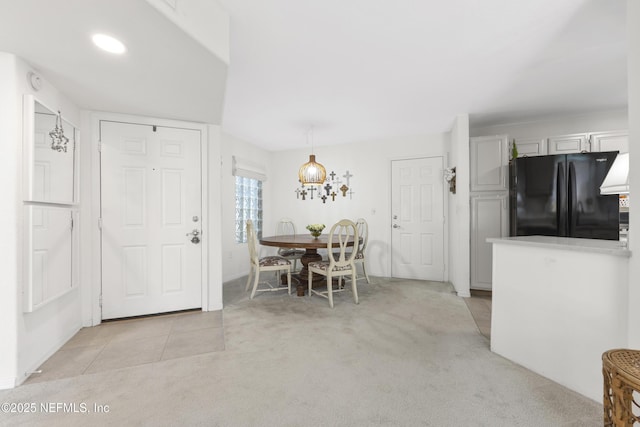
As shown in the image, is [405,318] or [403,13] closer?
[403,13]

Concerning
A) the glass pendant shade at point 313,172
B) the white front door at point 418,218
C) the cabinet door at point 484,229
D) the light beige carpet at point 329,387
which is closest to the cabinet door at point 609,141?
the cabinet door at point 484,229

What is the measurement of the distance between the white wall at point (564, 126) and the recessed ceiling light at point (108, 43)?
4341mm

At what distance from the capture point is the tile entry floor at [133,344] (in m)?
1.95

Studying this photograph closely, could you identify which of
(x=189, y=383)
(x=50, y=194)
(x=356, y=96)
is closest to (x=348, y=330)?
(x=189, y=383)

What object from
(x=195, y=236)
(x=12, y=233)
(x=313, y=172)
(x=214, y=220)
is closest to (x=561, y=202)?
(x=313, y=172)

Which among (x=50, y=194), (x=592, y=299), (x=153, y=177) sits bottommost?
(x=592, y=299)

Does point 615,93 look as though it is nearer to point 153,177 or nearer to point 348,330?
point 348,330

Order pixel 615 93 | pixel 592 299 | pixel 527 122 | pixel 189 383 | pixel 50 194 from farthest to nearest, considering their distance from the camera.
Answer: pixel 527 122 → pixel 615 93 → pixel 50 194 → pixel 189 383 → pixel 592 299

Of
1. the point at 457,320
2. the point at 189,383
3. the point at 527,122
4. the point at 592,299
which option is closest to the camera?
the point at 592,299

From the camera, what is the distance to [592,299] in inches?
61.1

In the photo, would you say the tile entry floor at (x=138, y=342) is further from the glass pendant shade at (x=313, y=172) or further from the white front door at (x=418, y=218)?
the glass pendant shade at (x=313, y=172)

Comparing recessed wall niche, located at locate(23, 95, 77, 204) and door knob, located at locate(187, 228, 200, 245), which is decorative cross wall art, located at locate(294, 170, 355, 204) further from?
recessed wall niche, located at locate(23, 95, 77, 204)

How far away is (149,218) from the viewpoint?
2.86m

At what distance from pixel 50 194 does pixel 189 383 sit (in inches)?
70.6
